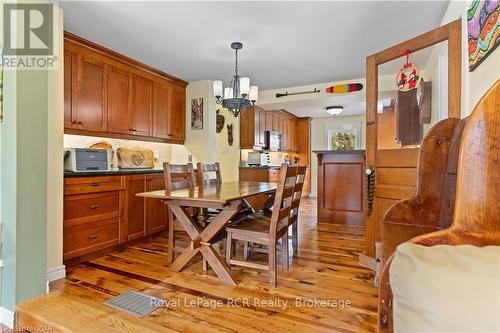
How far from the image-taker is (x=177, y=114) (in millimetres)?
4398

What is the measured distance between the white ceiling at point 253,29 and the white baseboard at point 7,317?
7.73 ft

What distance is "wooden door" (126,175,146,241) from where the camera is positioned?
3.09 meters

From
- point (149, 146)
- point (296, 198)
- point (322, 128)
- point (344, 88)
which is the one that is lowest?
point (296, 198)

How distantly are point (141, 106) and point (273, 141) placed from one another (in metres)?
3.36

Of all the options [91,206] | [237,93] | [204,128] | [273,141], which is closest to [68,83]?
[91,206]

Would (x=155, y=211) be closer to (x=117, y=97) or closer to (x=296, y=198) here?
(x=117, y=97)

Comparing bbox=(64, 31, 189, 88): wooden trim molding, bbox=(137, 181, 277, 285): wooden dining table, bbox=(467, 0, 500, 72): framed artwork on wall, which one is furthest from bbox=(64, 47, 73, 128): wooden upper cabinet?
bbox=(467, 0, 500, 72): framed artwork on wall

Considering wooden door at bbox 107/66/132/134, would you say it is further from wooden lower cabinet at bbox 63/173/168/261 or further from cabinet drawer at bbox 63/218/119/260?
cabinet drawer at bbox 63/218/119/260

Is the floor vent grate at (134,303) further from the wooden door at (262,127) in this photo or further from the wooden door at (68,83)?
the wooden door at (262,127)

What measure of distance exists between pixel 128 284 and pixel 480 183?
2.26 meters

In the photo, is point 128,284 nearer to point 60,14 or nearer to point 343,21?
point 60,14

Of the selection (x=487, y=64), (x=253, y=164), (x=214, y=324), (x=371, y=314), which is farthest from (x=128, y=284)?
(x=253, y=164)

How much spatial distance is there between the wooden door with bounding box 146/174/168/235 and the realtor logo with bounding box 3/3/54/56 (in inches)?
67.7

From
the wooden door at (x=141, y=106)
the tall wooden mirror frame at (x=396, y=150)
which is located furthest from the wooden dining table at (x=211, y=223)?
the wooden door at (x=141, y=106)
